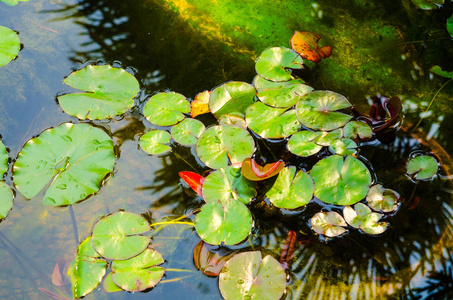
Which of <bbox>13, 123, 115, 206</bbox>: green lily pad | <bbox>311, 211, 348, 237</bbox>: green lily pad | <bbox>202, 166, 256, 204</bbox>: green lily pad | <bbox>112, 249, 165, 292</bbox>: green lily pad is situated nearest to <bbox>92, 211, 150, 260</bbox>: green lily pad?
<bbox>112, 249, 165, 292</bbox>: green lily pad

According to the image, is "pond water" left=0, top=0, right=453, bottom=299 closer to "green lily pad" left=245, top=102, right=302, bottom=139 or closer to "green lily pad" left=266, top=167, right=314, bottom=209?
"green lily pad" left=266, top=167, right=314, bottom=209

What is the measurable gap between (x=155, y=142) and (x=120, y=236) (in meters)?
0.56

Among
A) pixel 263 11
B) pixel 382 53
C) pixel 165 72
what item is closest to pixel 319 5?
pixel 263 11

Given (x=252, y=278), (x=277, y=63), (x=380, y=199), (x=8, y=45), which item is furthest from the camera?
(x=8, y=45)

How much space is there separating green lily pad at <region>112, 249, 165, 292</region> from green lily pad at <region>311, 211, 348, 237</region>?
0.76 meters

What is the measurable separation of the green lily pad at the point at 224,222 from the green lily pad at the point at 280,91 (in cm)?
67

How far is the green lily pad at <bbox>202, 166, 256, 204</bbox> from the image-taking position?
5.70 ft

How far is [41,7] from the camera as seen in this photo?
2.53 metres

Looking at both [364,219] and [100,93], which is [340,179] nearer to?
[364,219]

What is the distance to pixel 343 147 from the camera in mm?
1884

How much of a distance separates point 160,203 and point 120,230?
9.8 inches

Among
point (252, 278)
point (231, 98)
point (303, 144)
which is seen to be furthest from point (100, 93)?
point (252, 278)

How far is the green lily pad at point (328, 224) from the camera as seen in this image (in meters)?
1.69

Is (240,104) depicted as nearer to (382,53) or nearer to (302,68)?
(302,68)
